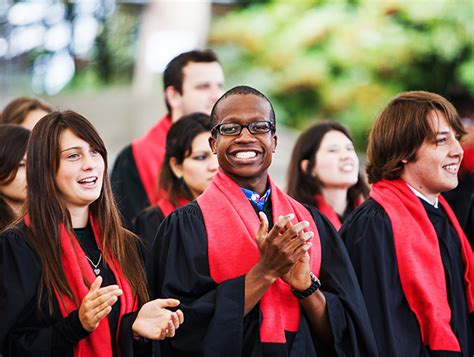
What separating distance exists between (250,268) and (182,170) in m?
1.69

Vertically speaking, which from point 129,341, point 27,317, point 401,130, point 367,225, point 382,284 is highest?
point 401,130

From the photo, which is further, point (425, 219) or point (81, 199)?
point (425, 219)

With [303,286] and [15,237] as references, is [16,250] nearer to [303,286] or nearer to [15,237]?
[15,237]

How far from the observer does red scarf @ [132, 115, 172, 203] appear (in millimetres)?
6129

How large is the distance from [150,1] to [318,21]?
9.26 ft

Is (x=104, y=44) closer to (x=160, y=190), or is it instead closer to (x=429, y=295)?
(x=160, y=190)

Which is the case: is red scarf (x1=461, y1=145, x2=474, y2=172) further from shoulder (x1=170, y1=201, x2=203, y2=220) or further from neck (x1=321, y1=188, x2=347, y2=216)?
shoulder (x1=170, y1=201, x2=203, y2=220)

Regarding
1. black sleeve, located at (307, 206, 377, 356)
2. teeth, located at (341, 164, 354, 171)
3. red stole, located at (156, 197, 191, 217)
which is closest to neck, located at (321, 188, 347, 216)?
teeth, located at (341, 164, 354, 171)

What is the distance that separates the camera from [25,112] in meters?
6.04

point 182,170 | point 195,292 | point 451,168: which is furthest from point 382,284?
point 182,170

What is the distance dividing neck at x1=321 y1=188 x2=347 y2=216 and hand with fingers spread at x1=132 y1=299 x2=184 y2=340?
7.35 ft

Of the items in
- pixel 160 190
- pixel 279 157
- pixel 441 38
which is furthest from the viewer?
pixel 441 38

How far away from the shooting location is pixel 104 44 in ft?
55.2

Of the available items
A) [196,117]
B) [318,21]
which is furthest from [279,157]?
[196,117]
